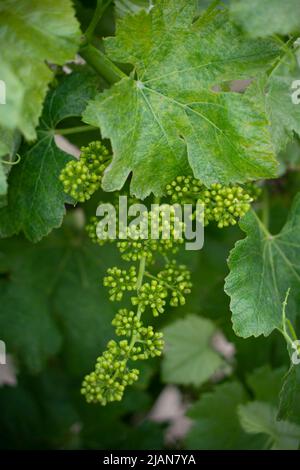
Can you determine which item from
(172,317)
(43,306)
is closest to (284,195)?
(172,317)

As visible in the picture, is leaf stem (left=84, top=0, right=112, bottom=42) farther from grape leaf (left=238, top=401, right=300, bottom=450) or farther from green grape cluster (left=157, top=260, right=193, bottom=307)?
grape leaf (left=238, top=401, right=300, bottom=450)

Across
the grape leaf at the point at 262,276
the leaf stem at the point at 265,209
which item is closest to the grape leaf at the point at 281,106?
the grape leaf at the point at 262,276

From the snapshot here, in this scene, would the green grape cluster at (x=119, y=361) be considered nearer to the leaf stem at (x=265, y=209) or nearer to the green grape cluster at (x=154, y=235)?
the green grape cluster at (x=154, y=235)

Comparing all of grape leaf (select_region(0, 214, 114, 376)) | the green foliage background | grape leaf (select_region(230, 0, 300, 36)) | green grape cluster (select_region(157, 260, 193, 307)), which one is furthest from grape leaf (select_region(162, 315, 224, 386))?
grape leaf (select_region(230, 0, 300, 36))

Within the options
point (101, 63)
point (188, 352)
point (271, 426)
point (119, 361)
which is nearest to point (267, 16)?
point (101, 63)

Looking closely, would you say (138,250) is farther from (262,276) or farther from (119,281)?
(262,276)

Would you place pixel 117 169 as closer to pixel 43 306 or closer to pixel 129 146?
pixel 129 146

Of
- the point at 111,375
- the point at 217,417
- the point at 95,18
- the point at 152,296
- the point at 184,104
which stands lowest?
the point at 217,417
